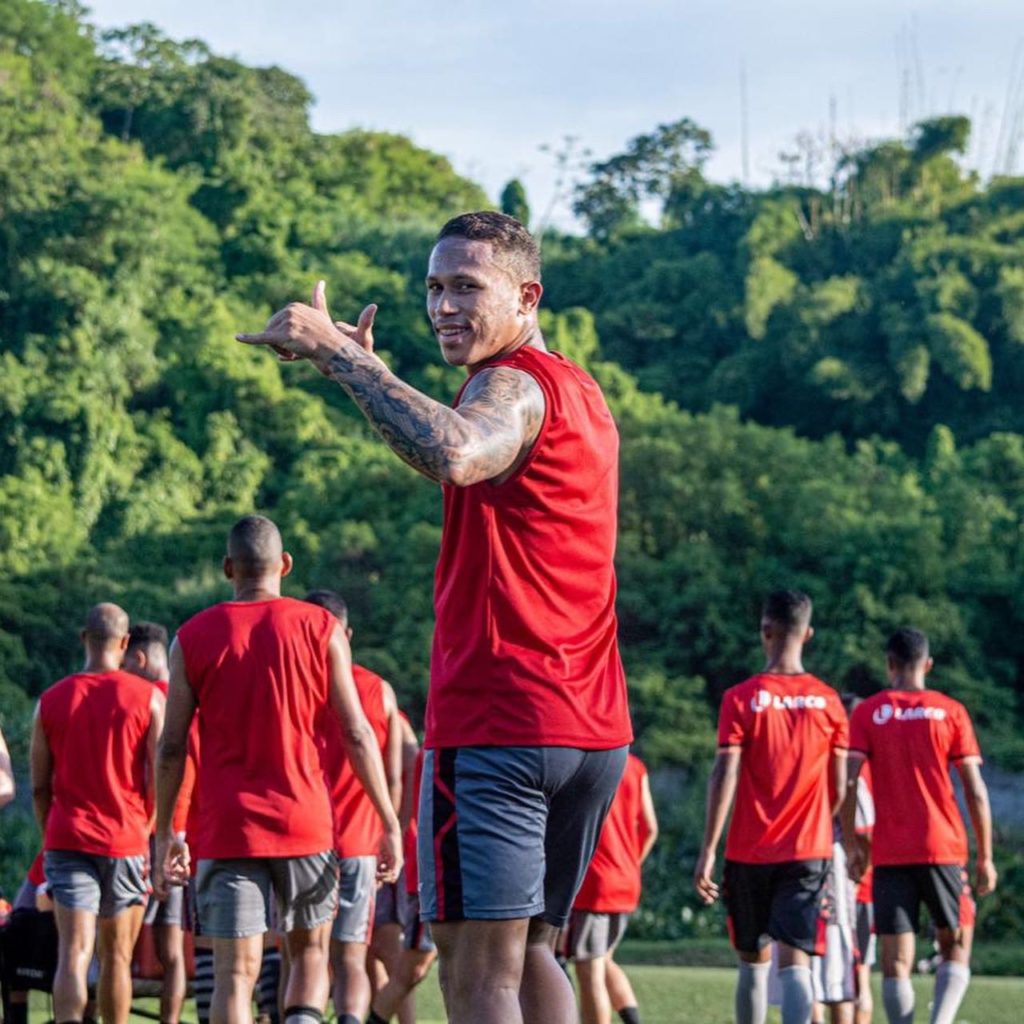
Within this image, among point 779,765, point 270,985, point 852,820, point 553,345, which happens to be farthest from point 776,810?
point 553,345

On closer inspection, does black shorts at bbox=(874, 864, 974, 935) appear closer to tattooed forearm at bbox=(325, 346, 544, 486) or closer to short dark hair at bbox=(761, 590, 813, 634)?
short dark hair at bbox=(761, 590, 813, 634)

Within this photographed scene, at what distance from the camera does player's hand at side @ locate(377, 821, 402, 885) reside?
23.2ft

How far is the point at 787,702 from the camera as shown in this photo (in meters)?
9.36

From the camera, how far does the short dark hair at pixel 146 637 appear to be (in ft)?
32.7

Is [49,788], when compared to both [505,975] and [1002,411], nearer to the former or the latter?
[505,975]

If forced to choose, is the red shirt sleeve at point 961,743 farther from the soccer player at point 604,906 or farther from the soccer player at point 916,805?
the soccer player at point 604,906

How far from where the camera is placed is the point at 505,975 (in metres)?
4.13

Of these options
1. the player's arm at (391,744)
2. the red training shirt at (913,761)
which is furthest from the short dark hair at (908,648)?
the player's arm at (391,744)

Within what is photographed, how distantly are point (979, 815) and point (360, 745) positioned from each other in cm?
439

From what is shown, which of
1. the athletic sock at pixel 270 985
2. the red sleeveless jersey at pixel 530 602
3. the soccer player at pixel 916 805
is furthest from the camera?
the soccer player at pixel 916 805

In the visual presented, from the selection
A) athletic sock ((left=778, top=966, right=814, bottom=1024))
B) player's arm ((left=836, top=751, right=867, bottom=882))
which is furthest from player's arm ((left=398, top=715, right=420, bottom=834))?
player's arm ((left=836, top=751, right=867, bottom=882))

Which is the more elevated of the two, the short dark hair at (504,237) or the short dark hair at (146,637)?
the short dark hair at (504,237)

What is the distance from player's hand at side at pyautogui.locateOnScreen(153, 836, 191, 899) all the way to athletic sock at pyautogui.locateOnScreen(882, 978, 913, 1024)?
176 inches

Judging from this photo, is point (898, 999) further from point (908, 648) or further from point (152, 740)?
point (152, 740)
